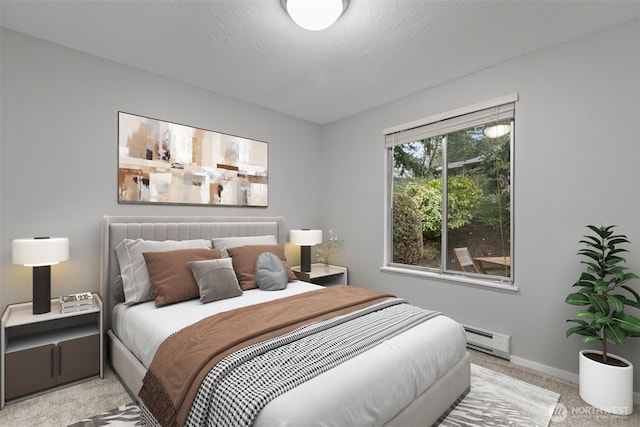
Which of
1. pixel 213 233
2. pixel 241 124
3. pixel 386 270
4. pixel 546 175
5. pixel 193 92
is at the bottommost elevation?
pixel 386 270

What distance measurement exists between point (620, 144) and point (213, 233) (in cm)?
357

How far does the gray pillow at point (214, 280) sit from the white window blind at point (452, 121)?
7.95 feet

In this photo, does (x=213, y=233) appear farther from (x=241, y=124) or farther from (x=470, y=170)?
(x=470, y=170)

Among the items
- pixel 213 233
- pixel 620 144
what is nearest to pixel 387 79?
pixel 620 144

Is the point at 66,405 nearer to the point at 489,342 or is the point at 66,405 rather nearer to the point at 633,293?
the point at 489,342

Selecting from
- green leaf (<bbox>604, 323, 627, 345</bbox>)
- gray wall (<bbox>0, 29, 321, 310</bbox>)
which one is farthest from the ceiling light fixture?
green leaf (<bbox>604, 323, 627, 345</bbox>)

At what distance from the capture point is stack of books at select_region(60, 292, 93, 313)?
2303 mm

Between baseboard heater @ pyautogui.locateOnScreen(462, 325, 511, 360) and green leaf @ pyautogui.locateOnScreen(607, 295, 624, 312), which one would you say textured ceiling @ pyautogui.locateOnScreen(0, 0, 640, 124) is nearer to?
green leaf @ pyautogui.locateOnScreen(607, 295, 624, 312)

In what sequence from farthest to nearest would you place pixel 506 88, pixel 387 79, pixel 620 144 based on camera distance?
1. pixel 387 79
2. pixel 506 88
3. pixel 620 144

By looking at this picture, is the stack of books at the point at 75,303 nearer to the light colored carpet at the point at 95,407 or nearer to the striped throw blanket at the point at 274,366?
the light colored carpet at the point at 95,407

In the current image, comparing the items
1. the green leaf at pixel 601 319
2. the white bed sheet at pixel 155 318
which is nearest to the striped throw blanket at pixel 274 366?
the white bed sheet at pixel 155 318

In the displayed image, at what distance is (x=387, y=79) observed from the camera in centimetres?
317

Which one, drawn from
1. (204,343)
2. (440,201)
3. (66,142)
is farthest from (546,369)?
(66,142)

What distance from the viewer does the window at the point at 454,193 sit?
2.94 m
